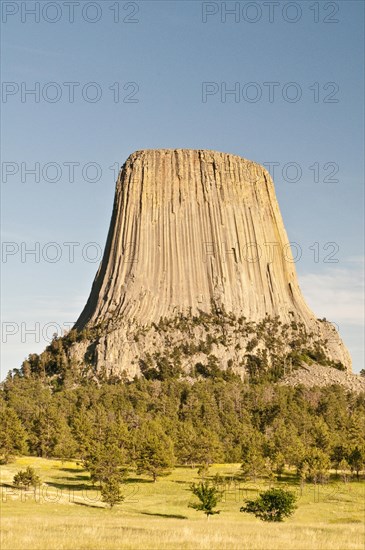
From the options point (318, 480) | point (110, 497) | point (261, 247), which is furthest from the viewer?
point (261, 247)

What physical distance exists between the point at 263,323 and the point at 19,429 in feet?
249

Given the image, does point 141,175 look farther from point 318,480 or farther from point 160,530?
point 160,530

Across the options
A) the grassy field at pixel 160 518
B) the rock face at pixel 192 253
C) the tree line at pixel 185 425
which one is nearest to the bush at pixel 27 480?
the grassy field at pixel 160 518

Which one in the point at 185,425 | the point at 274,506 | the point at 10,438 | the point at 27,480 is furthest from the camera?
the point at 185,425

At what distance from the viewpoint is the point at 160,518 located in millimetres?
56344

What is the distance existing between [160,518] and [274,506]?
8208mm

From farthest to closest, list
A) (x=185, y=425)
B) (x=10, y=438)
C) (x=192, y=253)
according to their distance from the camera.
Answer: (x=192, y=253), (x=185, y=425), (x=10, y=438)

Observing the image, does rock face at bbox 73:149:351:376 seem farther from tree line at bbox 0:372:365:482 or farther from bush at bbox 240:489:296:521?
bush at bbox 240:489:296:521

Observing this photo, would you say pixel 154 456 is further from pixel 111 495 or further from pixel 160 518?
pixel 160 518

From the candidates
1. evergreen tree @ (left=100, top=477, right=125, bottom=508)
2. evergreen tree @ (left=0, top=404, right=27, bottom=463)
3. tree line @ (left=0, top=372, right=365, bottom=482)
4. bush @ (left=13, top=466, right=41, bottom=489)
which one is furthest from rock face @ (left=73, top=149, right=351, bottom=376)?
evergreen tree @ (left=100, top=477, right=125, bottom=508)

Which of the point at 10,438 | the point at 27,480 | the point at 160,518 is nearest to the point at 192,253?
the point at 10,438

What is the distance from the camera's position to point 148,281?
6491 inches

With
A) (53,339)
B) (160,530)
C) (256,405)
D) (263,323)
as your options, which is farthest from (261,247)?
(160,530)

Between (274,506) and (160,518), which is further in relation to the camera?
(160,518)
